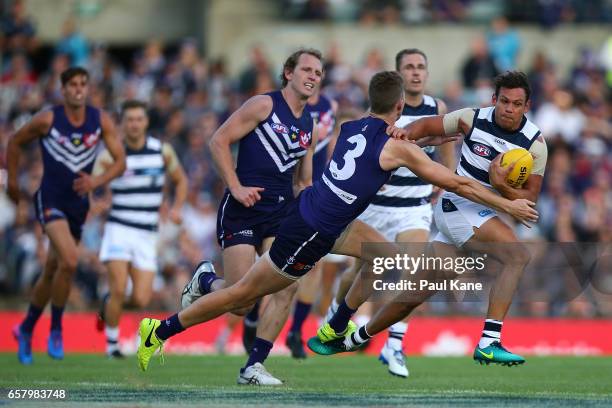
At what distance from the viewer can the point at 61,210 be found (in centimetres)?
1377

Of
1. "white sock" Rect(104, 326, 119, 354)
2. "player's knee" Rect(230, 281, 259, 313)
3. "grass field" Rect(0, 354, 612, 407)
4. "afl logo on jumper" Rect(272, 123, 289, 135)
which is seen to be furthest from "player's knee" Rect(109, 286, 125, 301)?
"player's knee" Rect(230, 281, 259, 313)

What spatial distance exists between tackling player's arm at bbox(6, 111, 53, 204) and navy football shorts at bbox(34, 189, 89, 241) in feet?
0.85

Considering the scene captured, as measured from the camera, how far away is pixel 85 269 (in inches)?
788

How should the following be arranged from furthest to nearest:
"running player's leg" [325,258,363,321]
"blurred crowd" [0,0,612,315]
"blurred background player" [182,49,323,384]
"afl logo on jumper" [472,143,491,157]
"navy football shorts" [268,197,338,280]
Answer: "blurred crowd" [0,0,612,315] < "running player's leg" [325,258,363,321] < "blurred background player" [182,49,323,384] < "afl logo on jumper" [472,143,491,157] < "navy football shorts" [268,197,338,280]

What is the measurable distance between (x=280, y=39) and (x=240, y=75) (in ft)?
5.38

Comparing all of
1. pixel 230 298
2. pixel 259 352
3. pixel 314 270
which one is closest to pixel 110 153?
pixel 314 270

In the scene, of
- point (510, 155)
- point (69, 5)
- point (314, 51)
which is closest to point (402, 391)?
point (510, 155)

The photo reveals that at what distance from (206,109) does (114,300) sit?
27.0 ft

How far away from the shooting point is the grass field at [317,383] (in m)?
9.50

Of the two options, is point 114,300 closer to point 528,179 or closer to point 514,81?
point 528,179

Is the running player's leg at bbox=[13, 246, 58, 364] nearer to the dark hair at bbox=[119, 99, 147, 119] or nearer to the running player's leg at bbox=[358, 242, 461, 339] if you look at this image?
the dark hair at bbox=[119, 99, 147, 119]

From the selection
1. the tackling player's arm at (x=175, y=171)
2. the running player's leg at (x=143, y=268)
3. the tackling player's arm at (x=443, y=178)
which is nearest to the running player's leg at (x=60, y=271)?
the running player's leg at (x=143, y=268)

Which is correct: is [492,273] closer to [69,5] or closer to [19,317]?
[19,317]

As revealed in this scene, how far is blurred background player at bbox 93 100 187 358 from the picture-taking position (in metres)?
15.1
